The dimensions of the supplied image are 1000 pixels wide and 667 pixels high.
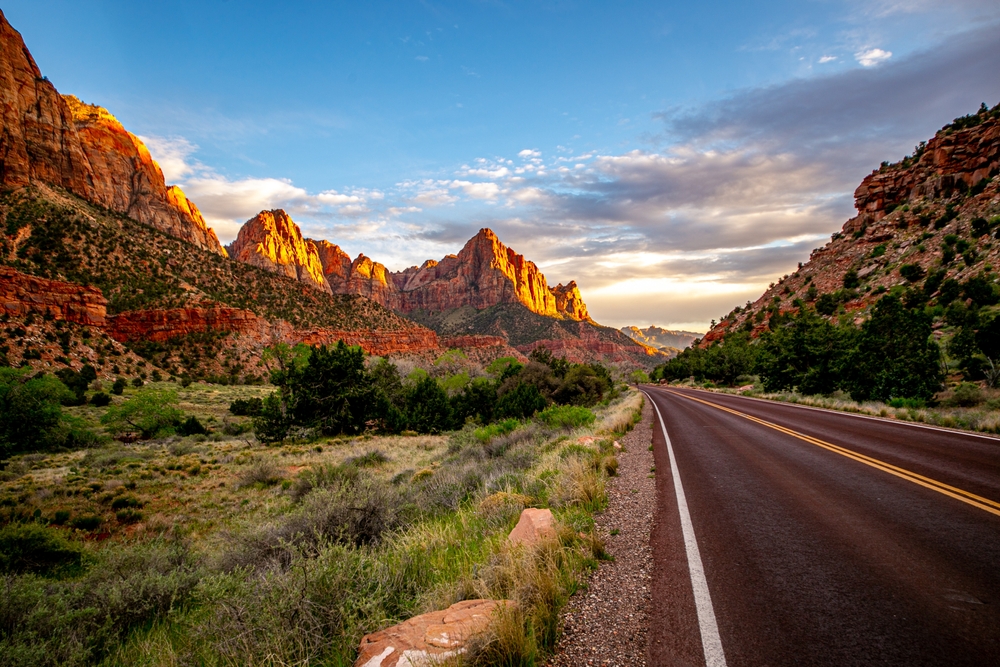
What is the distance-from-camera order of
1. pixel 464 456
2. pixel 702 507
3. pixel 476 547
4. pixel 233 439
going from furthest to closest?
pixel 233 439, pixel 464 456, pixel 702 507, pixel 476 547

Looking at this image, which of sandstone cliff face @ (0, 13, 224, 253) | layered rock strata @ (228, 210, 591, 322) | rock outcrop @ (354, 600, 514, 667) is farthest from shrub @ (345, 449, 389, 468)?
layered rock strata @ (228, 210, 591, 322)

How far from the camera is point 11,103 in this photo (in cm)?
6388

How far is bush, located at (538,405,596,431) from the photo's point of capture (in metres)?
18.3

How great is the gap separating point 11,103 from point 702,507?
353 ft

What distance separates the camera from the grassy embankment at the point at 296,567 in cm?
355

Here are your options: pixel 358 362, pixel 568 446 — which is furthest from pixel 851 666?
pixel 358 362

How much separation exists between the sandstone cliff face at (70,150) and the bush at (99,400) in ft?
140

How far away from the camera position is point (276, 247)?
157 meters

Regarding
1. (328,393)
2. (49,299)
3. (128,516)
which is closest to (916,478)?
(128,516)

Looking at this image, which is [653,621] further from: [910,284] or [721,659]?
[910,284]

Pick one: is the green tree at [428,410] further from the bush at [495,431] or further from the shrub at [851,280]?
the shrub at [851,280]

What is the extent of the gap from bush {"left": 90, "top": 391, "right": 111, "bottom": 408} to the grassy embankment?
2542 cm

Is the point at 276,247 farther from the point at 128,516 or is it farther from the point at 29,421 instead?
the point at 128,516

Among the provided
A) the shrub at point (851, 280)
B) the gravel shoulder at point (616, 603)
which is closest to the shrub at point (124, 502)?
the gravel shoulder at point (616, 603)
